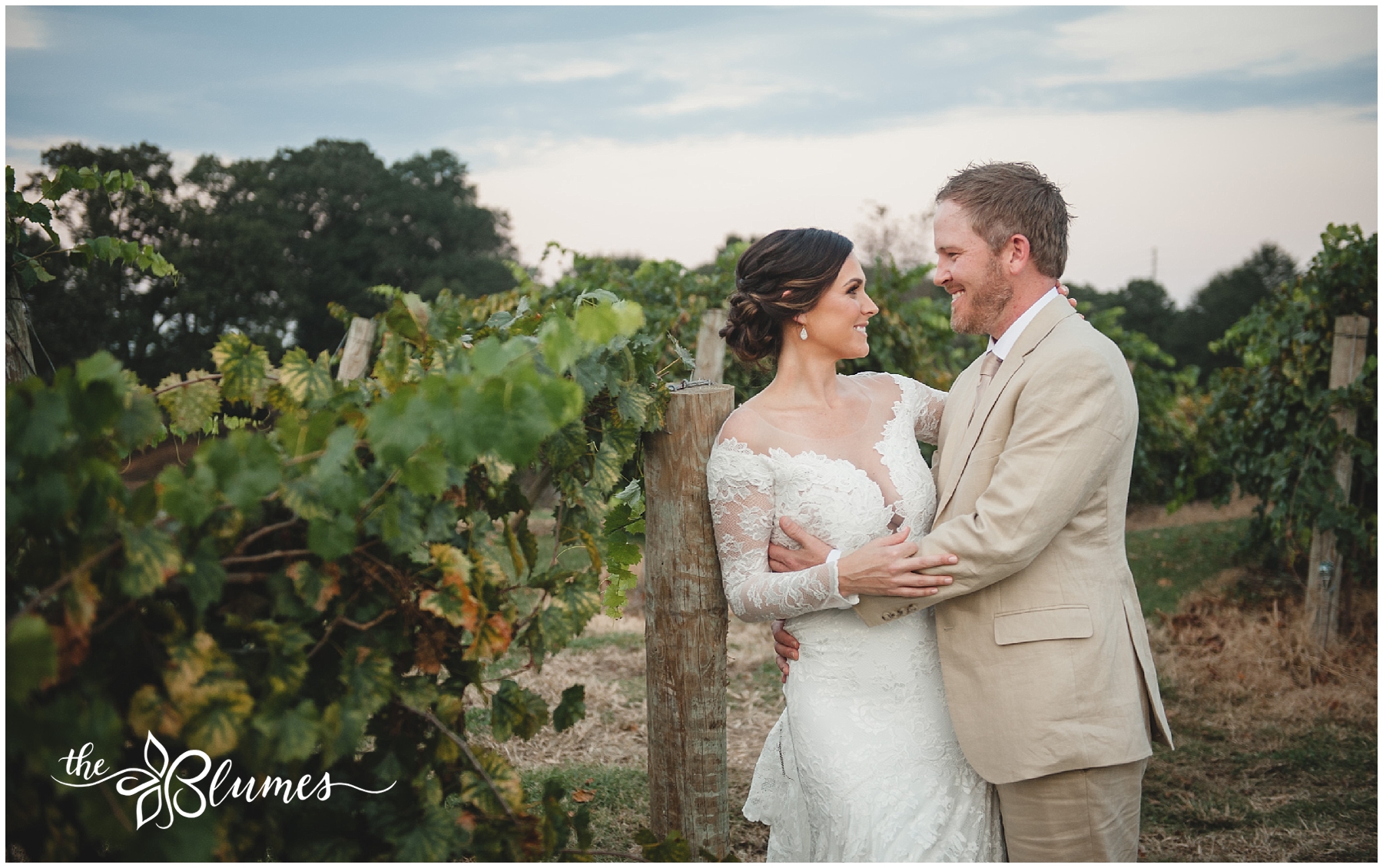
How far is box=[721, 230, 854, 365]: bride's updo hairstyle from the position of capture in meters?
2.66

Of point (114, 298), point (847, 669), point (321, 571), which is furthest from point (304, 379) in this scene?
point (114, 298)

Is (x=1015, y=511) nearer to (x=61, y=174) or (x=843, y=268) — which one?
(x=843, y=268)

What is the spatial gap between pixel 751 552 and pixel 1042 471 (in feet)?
2.58

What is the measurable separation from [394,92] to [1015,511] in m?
24.4

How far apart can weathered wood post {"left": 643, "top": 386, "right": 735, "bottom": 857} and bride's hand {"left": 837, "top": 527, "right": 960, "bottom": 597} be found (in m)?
0.36

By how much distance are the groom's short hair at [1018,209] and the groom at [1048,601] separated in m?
0.27

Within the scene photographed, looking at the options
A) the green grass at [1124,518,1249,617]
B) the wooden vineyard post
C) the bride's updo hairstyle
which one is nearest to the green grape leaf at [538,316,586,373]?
the bride's updo hairstyle

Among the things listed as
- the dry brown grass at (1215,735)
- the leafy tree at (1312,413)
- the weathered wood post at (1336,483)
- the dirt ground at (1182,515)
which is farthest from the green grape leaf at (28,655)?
the dirt ground at (1182,515)

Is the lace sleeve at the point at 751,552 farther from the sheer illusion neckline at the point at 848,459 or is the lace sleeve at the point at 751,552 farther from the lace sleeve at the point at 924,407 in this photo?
the lace sleeve at the point at 924,407

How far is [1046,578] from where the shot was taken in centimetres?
229

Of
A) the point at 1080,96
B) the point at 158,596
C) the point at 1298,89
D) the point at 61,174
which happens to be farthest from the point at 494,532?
the point at 1080,96

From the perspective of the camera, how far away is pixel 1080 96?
6.98m

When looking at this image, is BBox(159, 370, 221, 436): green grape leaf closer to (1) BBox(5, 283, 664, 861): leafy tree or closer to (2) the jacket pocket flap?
(1) BBox(5, 283, 664, 861): leafy tree

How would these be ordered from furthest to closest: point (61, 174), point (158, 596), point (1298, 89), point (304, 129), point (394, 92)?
point (304, 129), point (394, 92), point (1298, 89), point (61, 174), point (158, 596)
